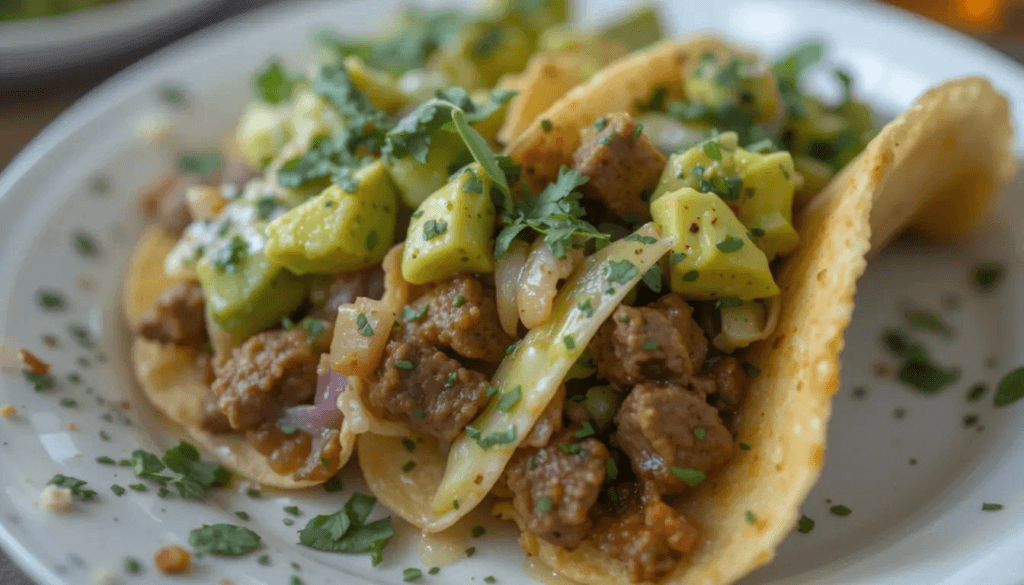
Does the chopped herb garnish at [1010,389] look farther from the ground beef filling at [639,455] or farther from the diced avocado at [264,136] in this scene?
the diced avocado at [264,136]

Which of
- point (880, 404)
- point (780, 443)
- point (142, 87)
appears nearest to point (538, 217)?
point (780, 443)

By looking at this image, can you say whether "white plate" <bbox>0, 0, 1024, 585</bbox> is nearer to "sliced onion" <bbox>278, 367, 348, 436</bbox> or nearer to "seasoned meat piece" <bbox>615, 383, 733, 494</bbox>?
"sliced onion" <bbox>278, 367, 348, 436</bbox>

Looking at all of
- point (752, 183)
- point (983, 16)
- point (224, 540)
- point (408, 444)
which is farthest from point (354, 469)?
point (983, 16)

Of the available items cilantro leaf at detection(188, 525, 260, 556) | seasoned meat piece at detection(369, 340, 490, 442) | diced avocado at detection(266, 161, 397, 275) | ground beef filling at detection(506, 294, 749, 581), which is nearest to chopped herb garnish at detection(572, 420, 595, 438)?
ground beef filling at detection(506, 294, 749, 581)

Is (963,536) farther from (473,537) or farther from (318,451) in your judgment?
(318,451)

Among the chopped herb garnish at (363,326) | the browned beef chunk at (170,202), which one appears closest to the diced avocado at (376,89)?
the browned beef chunk at (170,202)
